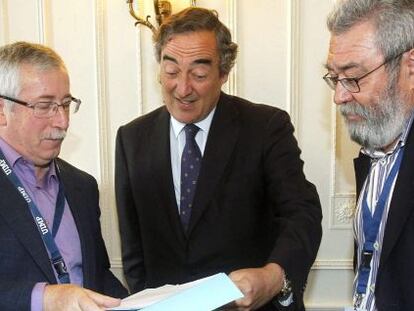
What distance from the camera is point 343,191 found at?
370 centimetres

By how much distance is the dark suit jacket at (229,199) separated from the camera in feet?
7.86

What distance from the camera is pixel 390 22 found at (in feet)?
5.87

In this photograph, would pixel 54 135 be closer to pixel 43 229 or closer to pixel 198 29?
pixel 43 229

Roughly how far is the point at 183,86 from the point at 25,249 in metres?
0.96

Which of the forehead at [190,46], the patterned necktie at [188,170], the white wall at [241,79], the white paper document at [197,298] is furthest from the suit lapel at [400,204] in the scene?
the white wall at [241,79]

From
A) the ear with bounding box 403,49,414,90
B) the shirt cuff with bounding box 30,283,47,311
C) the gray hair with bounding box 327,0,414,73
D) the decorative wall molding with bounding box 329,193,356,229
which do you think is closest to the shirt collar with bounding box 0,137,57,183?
the shirt cuff with bounding box 30,283,47,311

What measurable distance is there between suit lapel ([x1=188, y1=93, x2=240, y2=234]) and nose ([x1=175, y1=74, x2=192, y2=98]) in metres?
0.19

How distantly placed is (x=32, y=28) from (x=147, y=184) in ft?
6.14

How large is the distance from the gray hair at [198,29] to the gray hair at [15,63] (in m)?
0.65

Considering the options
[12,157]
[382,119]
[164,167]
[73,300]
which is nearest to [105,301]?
[73,300]

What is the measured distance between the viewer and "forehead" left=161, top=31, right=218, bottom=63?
2.44 metres

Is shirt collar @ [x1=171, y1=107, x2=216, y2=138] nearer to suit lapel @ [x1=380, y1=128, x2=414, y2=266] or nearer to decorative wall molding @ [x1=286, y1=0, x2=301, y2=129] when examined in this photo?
suit lapel @ [x1=380, y1=128, x2=414, y2=266]

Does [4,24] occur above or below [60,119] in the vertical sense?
above

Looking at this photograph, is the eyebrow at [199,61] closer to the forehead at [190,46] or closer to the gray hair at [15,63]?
the forehead at [190,46]
